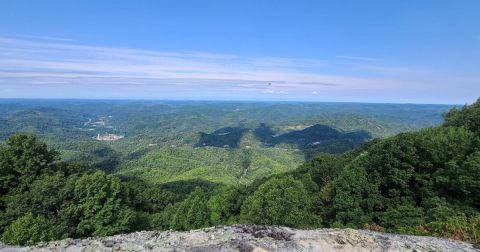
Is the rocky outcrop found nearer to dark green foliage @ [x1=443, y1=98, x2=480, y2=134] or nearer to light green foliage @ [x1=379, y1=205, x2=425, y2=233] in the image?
light green foliage @ [x1=379, y1=205, x2=425, y2=233]

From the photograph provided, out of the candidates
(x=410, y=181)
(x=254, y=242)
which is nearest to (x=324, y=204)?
(x=410, y=181)

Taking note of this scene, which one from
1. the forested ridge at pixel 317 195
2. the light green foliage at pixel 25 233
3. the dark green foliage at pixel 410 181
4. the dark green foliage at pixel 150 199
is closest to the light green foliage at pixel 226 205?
the forested ridge at pixel 317 195

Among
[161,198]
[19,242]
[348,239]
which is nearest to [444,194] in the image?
[348,239]

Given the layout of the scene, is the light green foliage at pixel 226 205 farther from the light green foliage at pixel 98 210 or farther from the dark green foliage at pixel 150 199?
the dark green foliage at pixel 150 199

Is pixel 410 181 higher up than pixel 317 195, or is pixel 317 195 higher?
pixel 410 181

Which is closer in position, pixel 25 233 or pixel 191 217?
pixel 25 233

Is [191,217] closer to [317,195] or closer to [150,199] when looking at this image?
[317,195]

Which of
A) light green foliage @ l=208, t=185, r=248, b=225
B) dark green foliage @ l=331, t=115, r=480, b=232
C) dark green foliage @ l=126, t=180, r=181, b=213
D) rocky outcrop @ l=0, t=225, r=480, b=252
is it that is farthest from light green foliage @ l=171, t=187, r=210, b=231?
rocky outcrop @ l=0, t=225, r=480, b=252
